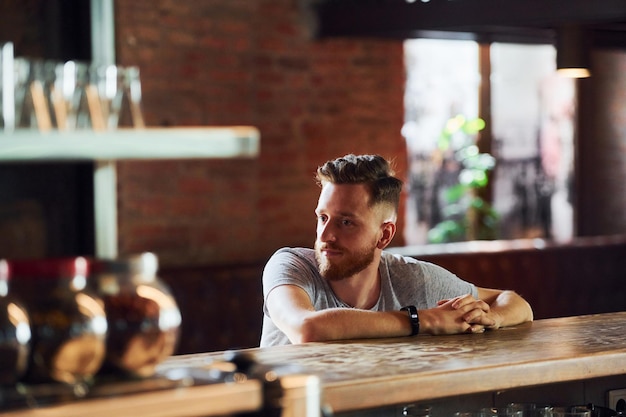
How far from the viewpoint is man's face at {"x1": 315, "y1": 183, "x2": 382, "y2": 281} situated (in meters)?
3.46

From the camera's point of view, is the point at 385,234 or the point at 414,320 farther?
the point at 385,234

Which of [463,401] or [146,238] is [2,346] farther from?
[146,238]

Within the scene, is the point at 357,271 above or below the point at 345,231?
below

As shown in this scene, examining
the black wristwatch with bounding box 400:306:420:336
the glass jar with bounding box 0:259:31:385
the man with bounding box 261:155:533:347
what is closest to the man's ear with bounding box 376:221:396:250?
the man with bounding box 261:155:533:347

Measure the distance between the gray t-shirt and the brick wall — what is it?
233 centimetres

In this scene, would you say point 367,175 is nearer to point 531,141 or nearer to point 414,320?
point 414,320

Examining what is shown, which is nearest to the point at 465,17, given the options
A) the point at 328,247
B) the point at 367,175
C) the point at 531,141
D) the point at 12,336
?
the point at 367,175

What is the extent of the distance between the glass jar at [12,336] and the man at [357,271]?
A: 152 cm

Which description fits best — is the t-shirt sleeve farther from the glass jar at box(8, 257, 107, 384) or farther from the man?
the glass jar at box(8, 257, 107, 384)

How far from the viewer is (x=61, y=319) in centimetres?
163

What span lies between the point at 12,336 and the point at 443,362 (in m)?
1.13

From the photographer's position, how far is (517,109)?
7.60m

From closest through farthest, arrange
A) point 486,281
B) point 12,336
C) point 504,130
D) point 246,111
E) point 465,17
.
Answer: point 12,336, point 465,17, point 246,111, point 486,281, point 504,130

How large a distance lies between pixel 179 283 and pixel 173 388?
3.79 meters
